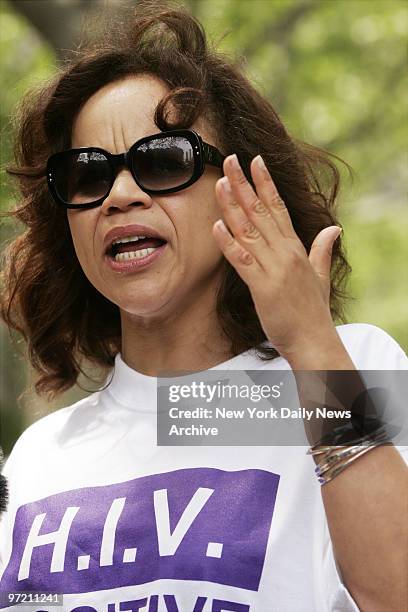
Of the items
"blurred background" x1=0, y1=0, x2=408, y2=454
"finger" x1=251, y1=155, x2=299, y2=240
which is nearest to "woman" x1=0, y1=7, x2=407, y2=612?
"finger" x1=251, y1=155, x2=299, y2=240

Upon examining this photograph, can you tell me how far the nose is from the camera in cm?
230

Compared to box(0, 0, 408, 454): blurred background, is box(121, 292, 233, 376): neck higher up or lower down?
lower down

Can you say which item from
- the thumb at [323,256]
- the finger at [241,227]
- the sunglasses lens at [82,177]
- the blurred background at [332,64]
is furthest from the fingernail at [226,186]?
the blurred background at [332,64]

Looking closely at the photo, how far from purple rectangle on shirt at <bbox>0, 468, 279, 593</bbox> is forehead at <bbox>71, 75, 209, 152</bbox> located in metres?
0.84

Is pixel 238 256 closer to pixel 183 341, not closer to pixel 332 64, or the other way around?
pixel 183 341

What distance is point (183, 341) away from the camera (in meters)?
2.53

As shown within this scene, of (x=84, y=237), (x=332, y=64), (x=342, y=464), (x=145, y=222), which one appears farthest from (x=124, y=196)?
(x=332, y=64)

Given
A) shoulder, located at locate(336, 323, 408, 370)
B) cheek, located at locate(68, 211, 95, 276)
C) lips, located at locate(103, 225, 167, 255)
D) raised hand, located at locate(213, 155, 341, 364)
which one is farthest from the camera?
cheek, located at locate(68, 211, 95, 276)

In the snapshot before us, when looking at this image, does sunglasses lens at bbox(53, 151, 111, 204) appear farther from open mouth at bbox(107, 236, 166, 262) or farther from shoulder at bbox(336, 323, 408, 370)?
shoulder at bbox(336, 323, 408, 370)

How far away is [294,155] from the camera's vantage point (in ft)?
8.81

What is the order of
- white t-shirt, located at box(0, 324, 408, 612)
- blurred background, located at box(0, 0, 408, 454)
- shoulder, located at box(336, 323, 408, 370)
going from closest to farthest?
white t-shirt, located at box(0, 324, 408, 612), shoulder, located at box(336, 323, 408, 370), blurred background, located at box(0, 0, 408, 454)

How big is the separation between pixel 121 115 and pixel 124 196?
9.5 inches

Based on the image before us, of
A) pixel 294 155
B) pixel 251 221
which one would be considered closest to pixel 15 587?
pixel 251 221

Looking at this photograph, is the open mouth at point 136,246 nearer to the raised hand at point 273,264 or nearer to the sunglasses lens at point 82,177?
the sunglasses lens at point 82,177
